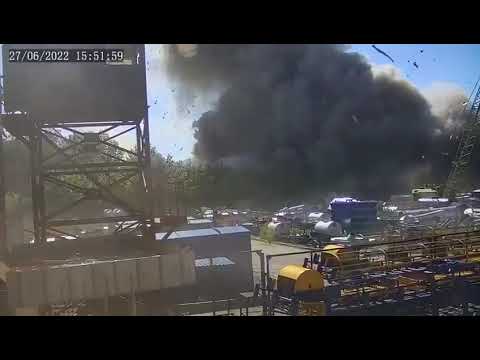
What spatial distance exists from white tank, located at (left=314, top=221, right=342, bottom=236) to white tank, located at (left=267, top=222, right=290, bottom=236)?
55.3 inches

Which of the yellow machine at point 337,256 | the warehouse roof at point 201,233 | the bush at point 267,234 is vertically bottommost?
the bush at point 267,234

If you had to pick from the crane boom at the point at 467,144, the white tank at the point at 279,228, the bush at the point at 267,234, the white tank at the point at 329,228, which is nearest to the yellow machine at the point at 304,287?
the white tank at the point at 329,228

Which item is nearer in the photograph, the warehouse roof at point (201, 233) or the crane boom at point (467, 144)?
the warehouse roof at point (201, 233)

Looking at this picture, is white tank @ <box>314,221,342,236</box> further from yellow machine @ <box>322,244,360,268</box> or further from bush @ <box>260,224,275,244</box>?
yellow machine @ <box>322,244,360,268</box>

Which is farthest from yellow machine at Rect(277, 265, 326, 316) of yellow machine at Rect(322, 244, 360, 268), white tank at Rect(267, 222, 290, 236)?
white tank at Rect(267, 222, 290, 236)

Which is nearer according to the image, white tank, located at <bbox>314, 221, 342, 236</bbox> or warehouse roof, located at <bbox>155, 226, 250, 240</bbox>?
warehouse roof, located at <bbox>155, 226, 250, 240</bbox>

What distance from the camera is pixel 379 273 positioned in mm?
6938

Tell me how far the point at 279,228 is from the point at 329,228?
208 cm

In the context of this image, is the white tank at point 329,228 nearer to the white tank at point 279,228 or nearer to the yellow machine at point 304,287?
the white tank at point 279,228

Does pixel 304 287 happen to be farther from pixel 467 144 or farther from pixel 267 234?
pixel 467 144

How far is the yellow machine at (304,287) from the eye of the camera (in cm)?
624

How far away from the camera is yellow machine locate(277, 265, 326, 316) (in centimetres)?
624

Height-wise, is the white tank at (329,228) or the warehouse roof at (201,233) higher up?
the warehouse roof at (201,233)

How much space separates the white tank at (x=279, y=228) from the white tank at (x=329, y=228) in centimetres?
140
